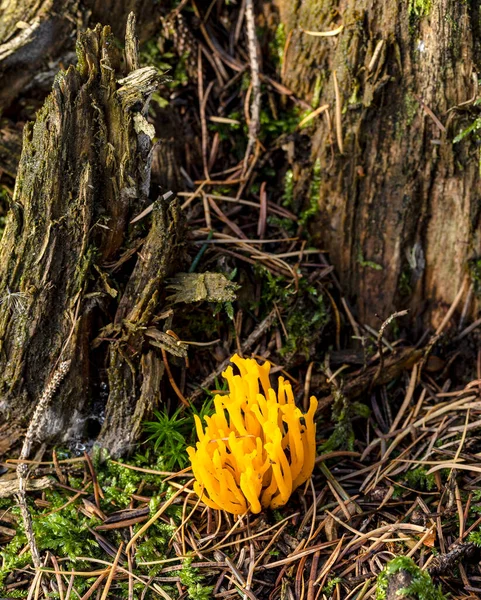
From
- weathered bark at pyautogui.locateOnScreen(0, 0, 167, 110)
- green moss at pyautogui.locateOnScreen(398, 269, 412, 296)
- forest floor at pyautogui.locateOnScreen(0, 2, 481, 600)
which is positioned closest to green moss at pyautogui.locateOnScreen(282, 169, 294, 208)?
forest floor at pyautogui.locateOnScreen(0, 2, 481, 600)

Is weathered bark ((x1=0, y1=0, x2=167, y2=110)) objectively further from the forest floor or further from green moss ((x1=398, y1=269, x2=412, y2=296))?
green moss ((x1=398, y1=269, x2=412, y2=296))

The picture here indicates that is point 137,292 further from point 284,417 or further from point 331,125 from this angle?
point 331,125

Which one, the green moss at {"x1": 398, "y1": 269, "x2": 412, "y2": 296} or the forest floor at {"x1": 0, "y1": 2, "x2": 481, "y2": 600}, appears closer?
the forest floor at {"x1": 0, "y1": 2, "x2": 481, "y2": 600}

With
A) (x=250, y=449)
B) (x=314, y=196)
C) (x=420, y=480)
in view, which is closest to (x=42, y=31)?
(x=314, y=196)

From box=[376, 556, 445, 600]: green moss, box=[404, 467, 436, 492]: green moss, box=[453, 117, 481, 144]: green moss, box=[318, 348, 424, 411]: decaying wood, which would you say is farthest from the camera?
box=[318, 348, 424, 411]: decaying wood

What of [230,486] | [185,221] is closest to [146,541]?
[230,486]

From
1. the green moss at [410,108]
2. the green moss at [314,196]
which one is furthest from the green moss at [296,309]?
the green moss at [410,108]

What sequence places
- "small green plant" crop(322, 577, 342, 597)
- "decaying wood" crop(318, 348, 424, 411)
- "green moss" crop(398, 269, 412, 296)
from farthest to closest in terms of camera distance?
"green moss" crop(398, 269, 412, 296) < "decaying wood" crop(318, 348, 424, 411) < "small green plant" crop(322, 577, 342, 597)
